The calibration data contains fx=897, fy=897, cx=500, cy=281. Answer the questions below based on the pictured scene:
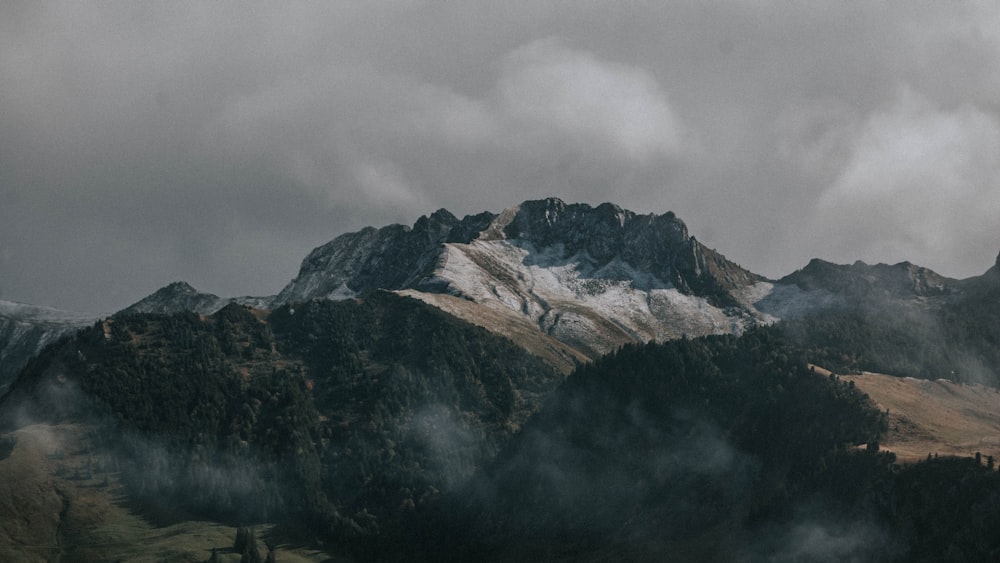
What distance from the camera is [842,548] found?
19862 cm

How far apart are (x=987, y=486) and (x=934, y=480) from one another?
44.6ft

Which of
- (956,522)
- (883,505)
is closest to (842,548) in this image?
(883,505)

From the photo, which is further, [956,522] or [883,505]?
[883,505]

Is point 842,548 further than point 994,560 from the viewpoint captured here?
Yes

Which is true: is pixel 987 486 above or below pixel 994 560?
above

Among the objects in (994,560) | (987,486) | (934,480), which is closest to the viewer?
(994,560)

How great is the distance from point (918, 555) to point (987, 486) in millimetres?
19495

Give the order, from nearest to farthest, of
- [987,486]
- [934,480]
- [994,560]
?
[994,560]
[987,486]
[934,480]

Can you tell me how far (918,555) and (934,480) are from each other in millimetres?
18980

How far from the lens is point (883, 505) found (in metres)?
199

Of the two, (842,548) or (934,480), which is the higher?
(934,480)

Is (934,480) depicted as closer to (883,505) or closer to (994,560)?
(883,505)

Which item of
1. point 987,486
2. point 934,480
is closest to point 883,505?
point 934,480

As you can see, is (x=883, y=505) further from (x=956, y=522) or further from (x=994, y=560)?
(x=994, y=560)
